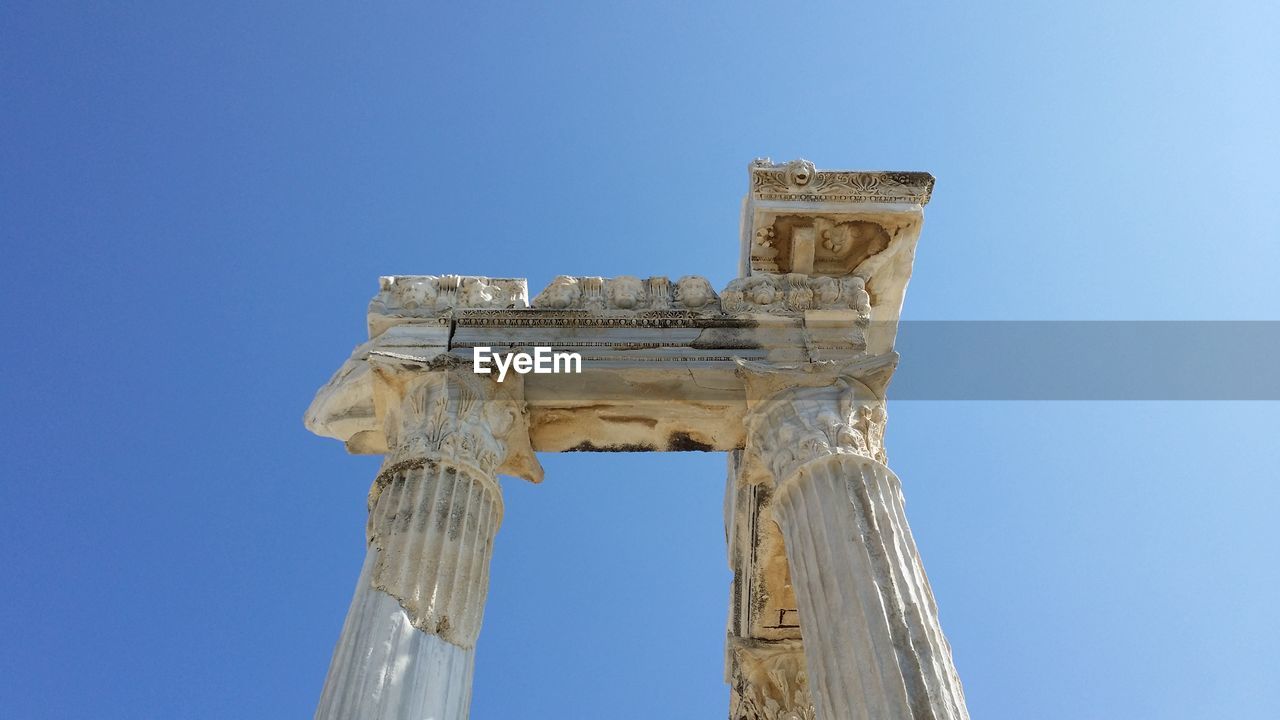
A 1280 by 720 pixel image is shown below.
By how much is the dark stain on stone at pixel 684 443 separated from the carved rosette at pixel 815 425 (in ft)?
3.01

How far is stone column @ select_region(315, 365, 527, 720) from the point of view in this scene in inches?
365

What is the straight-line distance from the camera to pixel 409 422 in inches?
475

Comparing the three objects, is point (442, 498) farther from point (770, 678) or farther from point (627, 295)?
point (770, 678)

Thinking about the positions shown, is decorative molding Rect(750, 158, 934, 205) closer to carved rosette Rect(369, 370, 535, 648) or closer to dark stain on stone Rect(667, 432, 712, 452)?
dark stain on stone Rect(667, 432, 712, 452)

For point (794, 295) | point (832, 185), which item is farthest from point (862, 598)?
point (832, 185)

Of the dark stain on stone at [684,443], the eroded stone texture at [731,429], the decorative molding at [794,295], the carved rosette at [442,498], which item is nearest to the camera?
the eroded stone texture at [731,429]

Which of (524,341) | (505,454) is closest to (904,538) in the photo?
(505,454)

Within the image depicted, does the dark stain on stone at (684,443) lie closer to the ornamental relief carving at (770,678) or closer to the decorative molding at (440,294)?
the decorative molding at (440,294)

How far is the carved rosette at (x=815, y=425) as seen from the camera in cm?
1166

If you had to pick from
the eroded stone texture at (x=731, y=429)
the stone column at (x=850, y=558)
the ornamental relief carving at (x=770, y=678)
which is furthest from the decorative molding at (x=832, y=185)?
the ornamental relief carving at (x=770, y=678)

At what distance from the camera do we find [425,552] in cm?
1037

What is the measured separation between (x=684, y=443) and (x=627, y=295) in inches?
83.1

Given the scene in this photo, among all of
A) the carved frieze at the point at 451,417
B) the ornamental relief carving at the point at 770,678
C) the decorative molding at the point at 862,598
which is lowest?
the decorative molding at the point at 862,598

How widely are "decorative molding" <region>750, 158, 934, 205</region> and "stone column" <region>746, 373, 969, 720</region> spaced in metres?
2.89
